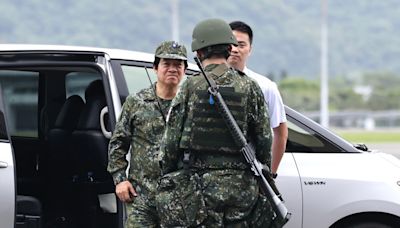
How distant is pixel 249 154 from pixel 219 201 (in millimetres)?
259

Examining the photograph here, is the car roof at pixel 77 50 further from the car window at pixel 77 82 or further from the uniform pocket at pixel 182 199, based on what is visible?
the uniform pocket at pixel 182 199

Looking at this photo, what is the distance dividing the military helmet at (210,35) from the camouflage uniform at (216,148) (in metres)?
0.12

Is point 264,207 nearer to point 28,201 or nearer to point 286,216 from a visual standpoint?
point 286,216

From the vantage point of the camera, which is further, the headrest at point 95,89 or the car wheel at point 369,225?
the headrest at point 95,89

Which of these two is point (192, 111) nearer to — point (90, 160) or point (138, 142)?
point (138, 142)

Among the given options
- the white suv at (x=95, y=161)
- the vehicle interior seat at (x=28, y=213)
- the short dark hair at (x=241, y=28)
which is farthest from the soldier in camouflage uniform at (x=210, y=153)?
the vehicle interior seat at (x=28, y=213)

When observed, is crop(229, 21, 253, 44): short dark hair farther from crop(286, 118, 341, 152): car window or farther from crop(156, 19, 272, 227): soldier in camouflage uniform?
crop(156, 19, 272, 227): soldier in camouflage uniform

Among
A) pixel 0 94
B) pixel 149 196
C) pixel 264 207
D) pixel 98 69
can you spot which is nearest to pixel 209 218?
pixel 264 207

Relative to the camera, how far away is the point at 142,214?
15.2ft

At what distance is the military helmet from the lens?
4066 mm

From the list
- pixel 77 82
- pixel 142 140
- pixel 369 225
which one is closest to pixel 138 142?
pixel 142 140

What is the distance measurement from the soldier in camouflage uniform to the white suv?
990mm

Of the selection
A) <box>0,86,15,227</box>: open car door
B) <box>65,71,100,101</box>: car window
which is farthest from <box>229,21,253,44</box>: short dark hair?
<box>0,86,15,227</box>: open car door

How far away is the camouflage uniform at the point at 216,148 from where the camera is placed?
4.02 metres
